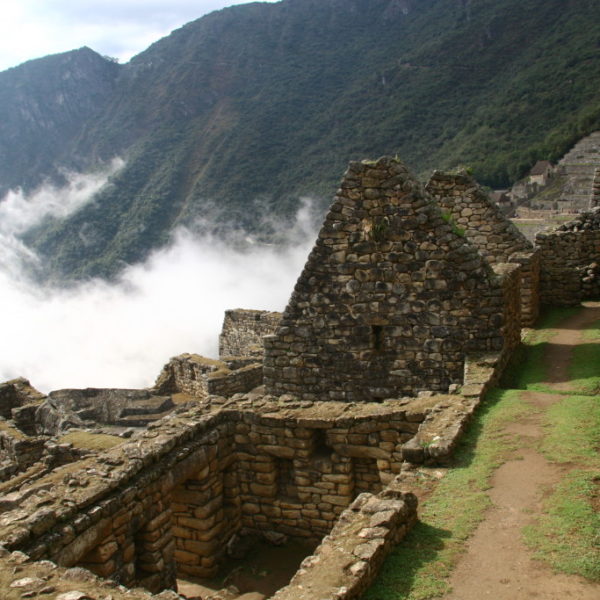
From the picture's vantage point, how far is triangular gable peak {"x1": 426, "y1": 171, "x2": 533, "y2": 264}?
13.4 m

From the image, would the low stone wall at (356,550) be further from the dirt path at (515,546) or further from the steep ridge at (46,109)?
the steep ridge at (46,109)

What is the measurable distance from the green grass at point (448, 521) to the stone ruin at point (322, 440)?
141mm

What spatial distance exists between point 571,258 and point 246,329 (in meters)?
10.9

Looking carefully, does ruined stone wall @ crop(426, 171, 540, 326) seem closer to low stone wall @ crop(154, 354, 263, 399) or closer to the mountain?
low stone wall @ crop(154, 354, 263, 399)

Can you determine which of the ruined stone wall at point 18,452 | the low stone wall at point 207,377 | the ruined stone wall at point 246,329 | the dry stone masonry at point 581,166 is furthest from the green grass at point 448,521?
the dry stone masonry at point 581,166

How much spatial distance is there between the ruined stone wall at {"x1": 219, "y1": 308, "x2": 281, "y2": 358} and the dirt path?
47.7 ft

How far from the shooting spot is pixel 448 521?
526 centimetres

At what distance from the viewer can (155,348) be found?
66.4m

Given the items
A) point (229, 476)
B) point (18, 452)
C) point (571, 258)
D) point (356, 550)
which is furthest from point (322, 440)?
point (571, 258)

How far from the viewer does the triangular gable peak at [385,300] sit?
9.16 metres

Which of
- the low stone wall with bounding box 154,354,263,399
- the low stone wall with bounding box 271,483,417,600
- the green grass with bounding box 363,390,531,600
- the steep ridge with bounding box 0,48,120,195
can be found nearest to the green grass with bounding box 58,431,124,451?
the low stone wall with bounding box 154,354,263,399

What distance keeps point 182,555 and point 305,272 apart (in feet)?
13.9

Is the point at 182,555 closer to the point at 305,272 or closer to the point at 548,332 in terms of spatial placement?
the point at 305,272

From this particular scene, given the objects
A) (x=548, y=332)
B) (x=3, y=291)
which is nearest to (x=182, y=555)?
(x=548, y=332)
